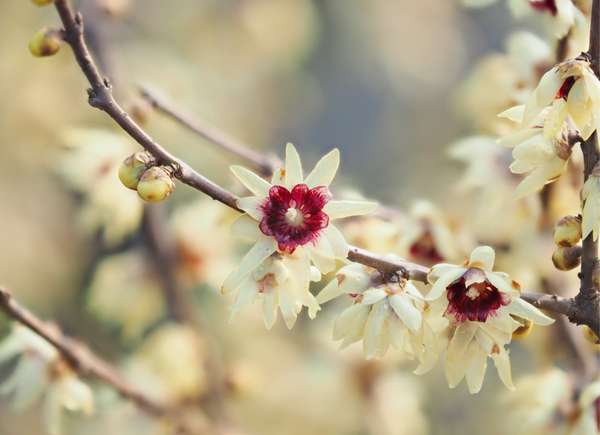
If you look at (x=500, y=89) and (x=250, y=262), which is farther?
(x=500, y=89)

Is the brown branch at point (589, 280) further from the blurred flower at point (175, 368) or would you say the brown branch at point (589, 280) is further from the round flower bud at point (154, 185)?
the blurred flower at point (175, 368)

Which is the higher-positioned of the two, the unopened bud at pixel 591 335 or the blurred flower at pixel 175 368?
the blurred flower at pixel 175 368

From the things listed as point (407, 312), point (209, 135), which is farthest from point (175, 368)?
point (407, 312)

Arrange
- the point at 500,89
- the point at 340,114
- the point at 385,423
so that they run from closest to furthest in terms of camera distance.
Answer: the point at 500,89, the point at 385,423, the point at 340,114

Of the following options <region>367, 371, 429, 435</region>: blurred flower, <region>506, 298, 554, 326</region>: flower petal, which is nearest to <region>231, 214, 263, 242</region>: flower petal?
<region>506, 298, 554, 326</region>: flower petal

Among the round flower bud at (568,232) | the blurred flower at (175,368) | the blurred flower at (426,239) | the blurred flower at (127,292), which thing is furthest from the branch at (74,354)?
the round flower bud at (568,232)

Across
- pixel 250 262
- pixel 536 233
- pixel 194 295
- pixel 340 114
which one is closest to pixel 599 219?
pixel 250 262

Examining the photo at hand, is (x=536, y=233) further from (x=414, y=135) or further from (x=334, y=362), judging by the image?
(x=414, y=135)
